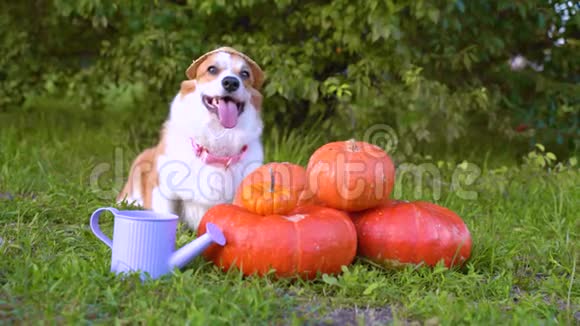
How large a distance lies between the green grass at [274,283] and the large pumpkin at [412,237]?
5cm

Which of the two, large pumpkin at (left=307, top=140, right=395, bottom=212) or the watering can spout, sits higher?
large pumpkin at (left=307, top=140, right=395, bottom=212)

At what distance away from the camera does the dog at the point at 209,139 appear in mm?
2830

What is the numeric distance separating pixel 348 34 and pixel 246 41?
804mm

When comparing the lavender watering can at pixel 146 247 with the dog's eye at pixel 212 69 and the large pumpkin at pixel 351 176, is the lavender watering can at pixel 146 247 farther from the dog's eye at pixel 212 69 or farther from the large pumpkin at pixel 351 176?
the dog's eye at pixel 212 69

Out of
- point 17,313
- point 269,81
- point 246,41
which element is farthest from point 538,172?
point 17,313

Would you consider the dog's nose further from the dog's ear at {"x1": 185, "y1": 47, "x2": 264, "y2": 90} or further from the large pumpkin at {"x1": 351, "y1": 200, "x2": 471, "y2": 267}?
the large pumpkin at {"x1": 351, "y1": 200, "x2": 471, "y2": 267}

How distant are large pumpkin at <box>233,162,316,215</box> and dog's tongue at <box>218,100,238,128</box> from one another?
522 mm

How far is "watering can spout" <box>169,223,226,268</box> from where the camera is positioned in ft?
6.82

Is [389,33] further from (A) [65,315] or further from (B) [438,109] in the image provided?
(A) [65,315]

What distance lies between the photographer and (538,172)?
161 inches

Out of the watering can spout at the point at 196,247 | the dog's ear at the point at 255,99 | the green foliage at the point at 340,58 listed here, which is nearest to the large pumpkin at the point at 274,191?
the watering can spout at the point at 196,247

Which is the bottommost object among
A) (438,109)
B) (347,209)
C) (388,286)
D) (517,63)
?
(388,286)

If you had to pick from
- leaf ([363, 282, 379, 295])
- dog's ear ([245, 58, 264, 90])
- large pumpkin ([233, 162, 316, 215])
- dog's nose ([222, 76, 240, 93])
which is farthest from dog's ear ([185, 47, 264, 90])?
leaf ([363, 282, 379, 295])

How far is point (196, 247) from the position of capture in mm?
2094
